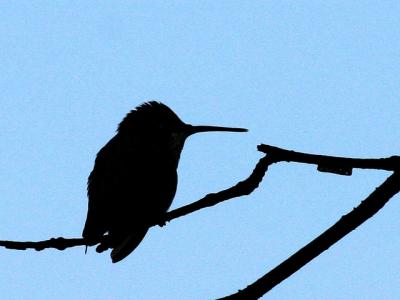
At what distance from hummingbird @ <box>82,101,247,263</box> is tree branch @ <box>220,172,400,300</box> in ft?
10.2

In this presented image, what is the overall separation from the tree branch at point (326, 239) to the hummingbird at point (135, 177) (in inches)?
123

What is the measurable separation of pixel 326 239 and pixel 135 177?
4607mm

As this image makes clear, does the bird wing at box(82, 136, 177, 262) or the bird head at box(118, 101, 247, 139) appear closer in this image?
the bird wing at box(82, 136, 177, 262)

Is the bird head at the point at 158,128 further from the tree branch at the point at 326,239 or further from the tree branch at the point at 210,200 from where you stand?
the tree branch at the point at 326,239

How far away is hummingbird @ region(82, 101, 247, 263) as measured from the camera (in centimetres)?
651

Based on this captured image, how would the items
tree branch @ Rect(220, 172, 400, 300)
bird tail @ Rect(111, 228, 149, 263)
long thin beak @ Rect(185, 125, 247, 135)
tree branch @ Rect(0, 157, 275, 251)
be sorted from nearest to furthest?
tree branch @ Rect(220, 172, 400, 300) < tree branch @ Rect(0, 157, 275, 251) < long thin beak @ Rect(185, 125, 247, 135) < bird tail @ Rect(111, 228, 149, 263)

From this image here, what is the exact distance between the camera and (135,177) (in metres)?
6.95

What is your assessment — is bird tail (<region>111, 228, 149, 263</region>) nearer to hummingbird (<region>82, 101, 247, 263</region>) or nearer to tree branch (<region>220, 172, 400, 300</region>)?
hummingbird (<region>82, 101, 247, 263</region>)

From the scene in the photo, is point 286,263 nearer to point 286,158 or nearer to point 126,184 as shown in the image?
point 286,158

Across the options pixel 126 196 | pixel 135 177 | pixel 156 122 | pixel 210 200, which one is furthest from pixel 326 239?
pixel 156 122

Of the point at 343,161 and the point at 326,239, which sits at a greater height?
the point at 343,161

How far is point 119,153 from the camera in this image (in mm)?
7457

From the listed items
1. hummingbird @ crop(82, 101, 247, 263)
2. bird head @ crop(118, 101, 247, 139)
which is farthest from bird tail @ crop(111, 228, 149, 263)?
bird head @ crop(118, 101, 247, 139)

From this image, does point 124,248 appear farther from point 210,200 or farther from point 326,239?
point 326,239
